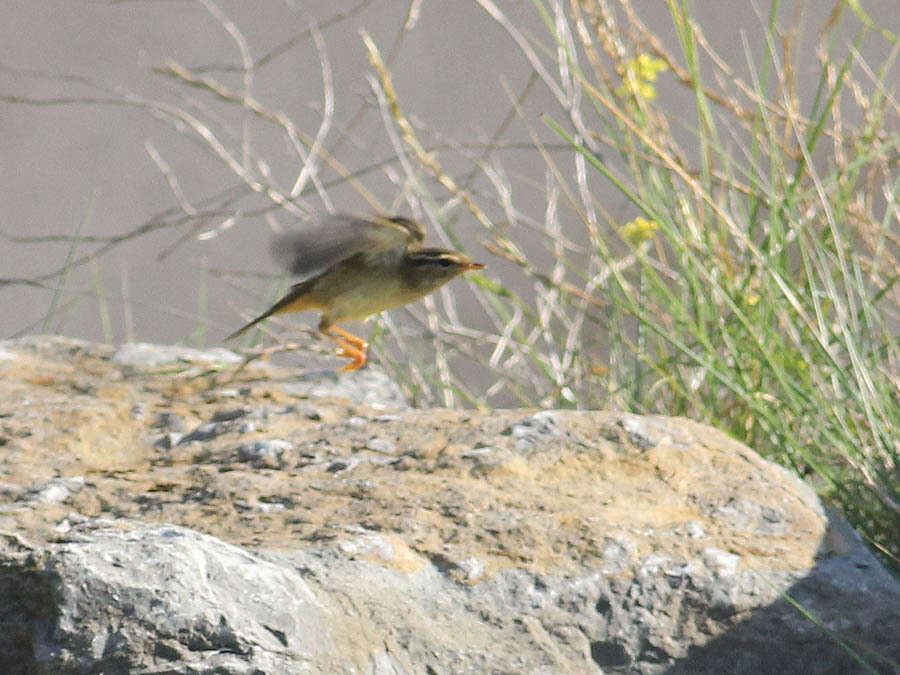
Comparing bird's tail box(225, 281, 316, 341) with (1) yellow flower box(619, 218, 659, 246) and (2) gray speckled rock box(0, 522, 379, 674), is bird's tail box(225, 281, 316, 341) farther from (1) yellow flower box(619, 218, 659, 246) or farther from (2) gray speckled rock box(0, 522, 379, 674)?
(2) gray speckled rock box(0, 522, 379, 674)

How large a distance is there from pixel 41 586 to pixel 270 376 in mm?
1249

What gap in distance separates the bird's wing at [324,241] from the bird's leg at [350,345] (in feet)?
0.82

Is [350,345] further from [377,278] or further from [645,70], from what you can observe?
[645,70]

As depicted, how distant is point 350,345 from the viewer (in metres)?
3.18

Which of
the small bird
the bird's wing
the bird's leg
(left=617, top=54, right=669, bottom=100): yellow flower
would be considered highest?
(left=617, top=54, right=669, bottom=100): yellow flower

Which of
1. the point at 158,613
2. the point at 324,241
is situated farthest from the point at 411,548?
the point at 324,241

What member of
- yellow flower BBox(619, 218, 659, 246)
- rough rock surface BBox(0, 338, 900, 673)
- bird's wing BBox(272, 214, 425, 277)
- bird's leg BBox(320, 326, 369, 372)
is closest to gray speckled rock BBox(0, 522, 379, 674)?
rough rock surface BBox(0, 338, 900, 673)

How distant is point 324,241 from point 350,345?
0.42 meters

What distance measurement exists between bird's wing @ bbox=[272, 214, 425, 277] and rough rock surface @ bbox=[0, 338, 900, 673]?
1.15ft

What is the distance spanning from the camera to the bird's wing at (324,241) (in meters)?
2.78

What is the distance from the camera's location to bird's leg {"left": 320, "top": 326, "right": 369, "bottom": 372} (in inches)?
121

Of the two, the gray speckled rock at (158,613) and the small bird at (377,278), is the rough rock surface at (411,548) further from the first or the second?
the small bird at (377,278)

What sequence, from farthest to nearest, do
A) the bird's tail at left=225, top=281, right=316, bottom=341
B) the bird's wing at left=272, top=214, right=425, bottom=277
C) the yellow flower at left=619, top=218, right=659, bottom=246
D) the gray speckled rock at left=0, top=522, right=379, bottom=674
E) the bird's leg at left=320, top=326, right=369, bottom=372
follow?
the yellow flower at left=619, top=218, right=659, bottom=246 < the bird's tail at left=225, top=281, right=316, bottom=341 < the bird's leg at left=320, top=326, right=369, bottom=372 < the bird's wing at left=272, top=214, right=425, bottom=277 < the gray speckled rock at left=0, top=522, right=379, bottom=674

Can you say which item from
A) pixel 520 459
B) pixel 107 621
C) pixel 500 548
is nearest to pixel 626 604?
pixel 500 548
